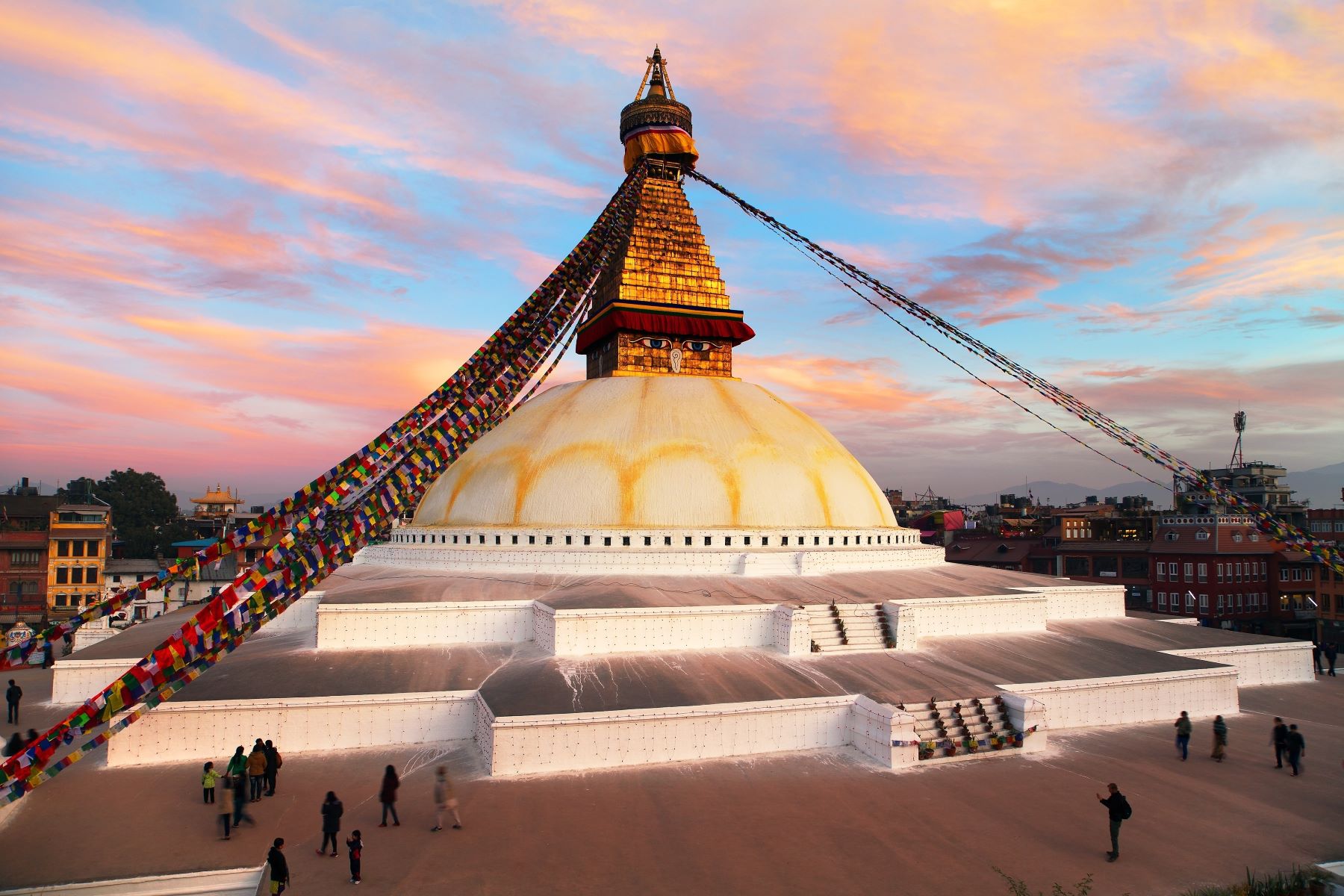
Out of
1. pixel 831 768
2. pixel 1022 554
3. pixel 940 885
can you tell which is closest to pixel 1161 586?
pixel 1022 554

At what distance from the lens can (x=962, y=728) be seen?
13.4 metres

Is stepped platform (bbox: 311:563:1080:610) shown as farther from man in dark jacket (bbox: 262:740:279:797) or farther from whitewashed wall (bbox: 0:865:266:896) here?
whitewashed wall (bbox: 0:865:266:896)

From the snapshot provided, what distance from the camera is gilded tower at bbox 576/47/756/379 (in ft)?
82.8

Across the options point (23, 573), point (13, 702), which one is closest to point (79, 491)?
point (23, 573)

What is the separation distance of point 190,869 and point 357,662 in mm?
6300

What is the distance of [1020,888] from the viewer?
8.39 metres

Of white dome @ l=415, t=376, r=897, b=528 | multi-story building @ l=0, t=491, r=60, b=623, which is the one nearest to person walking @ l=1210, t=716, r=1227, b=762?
white dome @ l=415, t=376, r=897, b=528

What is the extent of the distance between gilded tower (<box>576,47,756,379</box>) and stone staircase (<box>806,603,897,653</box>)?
10701 mm

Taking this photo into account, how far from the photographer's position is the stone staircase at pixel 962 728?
42.6 ft

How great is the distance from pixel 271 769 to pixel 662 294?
58.2 ft

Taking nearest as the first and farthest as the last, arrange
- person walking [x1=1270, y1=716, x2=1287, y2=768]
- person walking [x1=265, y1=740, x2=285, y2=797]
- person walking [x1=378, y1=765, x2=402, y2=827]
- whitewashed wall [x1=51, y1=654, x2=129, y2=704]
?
person walking [x1=378, y1=765, x2=402, y2=827] < person walking [x1=265, y1=740, x2=285, y2=797] < person walking [x1=1270, y1=716, x2=1287, y2=768] < whitewashed wall [x1=51, y1=654, x2=129, y2=704]

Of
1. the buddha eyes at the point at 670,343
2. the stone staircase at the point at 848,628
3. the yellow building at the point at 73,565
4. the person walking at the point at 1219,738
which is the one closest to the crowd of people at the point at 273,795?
the stone staircase at the point at 848,628

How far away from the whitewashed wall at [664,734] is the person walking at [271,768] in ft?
9.71

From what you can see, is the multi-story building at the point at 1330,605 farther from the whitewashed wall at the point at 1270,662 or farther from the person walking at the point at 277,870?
the person walking at the point at 277,870
